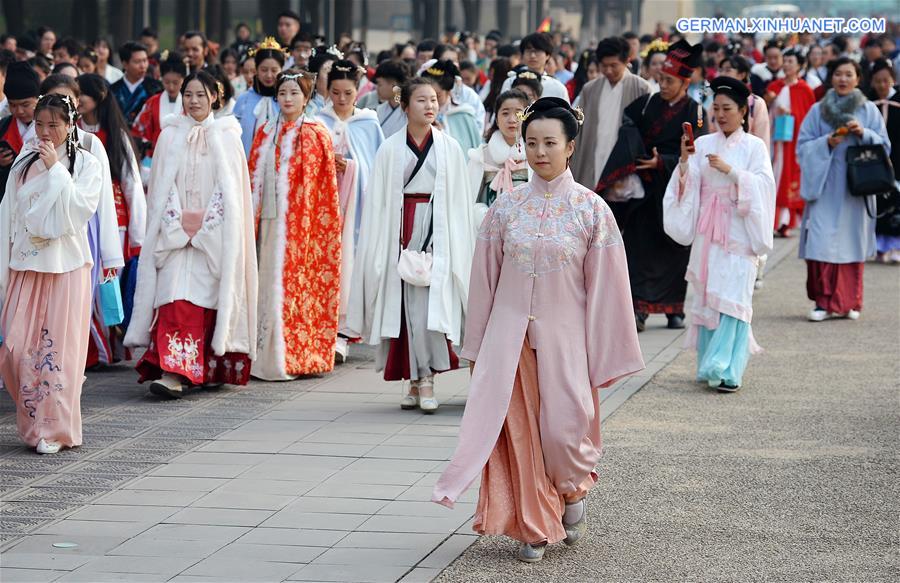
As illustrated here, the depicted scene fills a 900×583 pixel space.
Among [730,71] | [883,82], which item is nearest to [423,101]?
[730,71]

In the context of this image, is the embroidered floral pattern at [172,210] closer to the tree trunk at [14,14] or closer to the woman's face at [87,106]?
the woman's face at [87,106]

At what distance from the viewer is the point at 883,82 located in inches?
508

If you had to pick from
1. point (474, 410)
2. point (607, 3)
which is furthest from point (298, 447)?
point (607, 3)

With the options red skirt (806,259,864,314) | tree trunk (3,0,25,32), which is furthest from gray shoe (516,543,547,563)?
tree trunk (3,0,25,32)

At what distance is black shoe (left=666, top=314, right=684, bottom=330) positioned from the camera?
11.2 m

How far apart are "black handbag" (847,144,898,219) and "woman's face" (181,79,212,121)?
528 centimetres

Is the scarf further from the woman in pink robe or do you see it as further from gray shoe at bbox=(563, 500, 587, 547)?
gray shoe at bbox=(563, 500, 587, 547)

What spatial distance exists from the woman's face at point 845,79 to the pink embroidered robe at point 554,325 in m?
6.41

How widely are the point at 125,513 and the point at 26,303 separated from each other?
1.61 meters

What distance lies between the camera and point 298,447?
729 centimetres

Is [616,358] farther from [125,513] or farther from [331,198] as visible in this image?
[331,198]

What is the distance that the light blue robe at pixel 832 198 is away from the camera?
11.7 metres

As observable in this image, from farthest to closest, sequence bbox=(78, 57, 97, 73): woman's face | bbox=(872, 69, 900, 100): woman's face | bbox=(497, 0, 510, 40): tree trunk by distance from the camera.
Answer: bbox=(497, 0, 510, 40): tree trunk → bbox=(78, 57, 97, 73): woman's face → bbox=(872, 69, 900, 100): woman's face

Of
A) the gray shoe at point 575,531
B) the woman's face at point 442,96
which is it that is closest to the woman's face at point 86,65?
the woman's face at point 442,96
